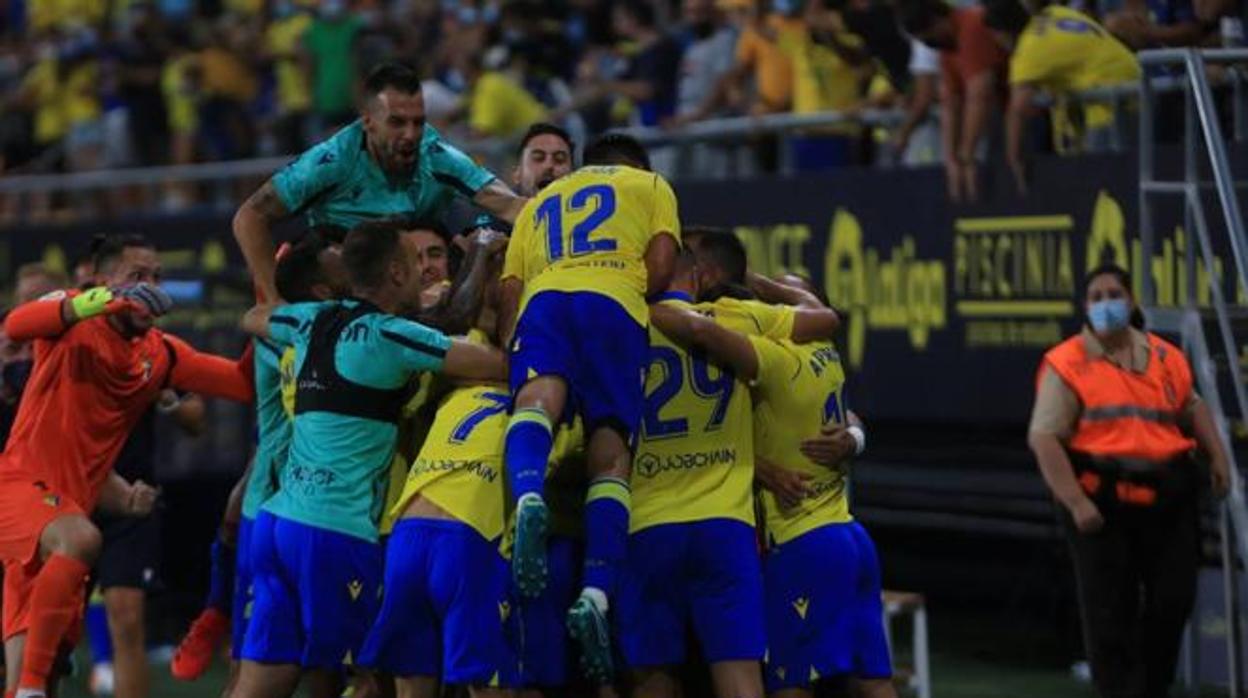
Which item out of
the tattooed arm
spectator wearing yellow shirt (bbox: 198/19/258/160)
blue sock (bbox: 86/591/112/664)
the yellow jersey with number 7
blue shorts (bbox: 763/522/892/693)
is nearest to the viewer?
the yellow jersey with number 7

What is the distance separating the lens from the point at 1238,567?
14.1m

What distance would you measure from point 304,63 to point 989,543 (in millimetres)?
8410

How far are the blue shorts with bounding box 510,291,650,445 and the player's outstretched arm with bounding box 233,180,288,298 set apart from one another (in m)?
1.31

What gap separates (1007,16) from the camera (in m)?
14.8

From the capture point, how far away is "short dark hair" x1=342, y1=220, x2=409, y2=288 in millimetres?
9609

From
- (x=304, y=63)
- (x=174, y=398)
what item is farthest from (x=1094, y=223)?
(x=304, y=63)

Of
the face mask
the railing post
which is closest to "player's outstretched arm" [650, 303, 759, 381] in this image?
the railing post

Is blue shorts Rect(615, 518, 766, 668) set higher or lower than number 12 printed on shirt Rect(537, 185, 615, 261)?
lower

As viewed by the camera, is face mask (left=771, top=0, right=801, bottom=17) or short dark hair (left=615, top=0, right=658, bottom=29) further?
short dark hair (left=615, top=0, right=658, bottom=29)

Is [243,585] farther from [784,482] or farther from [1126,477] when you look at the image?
[1126,477]

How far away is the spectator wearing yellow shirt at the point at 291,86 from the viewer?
74.7 feet

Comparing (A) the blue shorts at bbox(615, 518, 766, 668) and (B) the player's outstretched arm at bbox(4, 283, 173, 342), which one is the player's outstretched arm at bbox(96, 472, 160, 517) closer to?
(B) the player's outstretched arm at bbox(4, 283, 173, 342)

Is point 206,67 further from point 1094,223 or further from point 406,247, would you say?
point 406,247

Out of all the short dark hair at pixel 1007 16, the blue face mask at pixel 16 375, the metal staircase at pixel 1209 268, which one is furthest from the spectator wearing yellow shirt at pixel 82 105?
the metal staircase at pixel 1209 268
